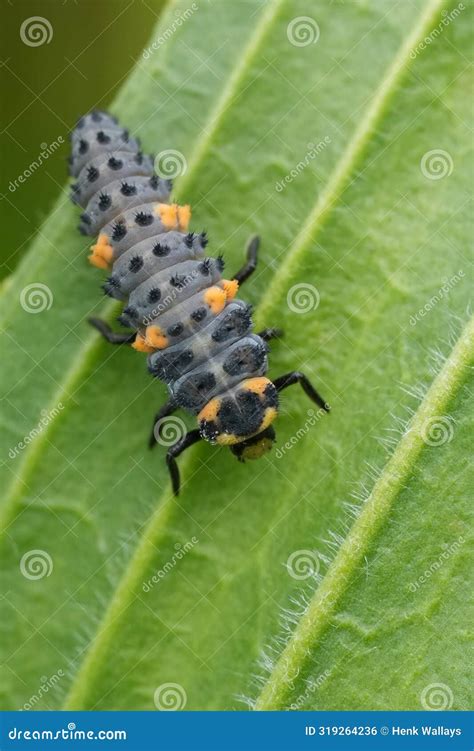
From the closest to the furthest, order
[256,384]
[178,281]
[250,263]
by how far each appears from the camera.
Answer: [178,281] → [256,384] → [250,263]

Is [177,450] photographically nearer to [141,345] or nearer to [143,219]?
[141,345]

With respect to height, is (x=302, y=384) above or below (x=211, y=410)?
above

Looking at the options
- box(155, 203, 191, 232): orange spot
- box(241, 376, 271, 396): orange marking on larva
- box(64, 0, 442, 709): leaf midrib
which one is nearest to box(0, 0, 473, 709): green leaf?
box(64, 0, 442, 709): leaf midrib

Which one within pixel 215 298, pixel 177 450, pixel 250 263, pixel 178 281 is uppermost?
pixel 250 263

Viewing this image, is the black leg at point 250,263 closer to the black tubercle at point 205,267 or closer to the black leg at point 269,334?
the black tubercle at point 205,267

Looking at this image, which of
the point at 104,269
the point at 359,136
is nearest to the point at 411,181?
the point at 359,136

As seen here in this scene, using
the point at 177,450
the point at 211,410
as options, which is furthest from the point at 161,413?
the point at 211,410

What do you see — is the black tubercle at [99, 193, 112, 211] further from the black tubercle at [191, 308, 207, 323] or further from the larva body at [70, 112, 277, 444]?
the black tubercle at [191, 308, 207, 323]

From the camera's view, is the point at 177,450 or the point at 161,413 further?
the point at 161,413
